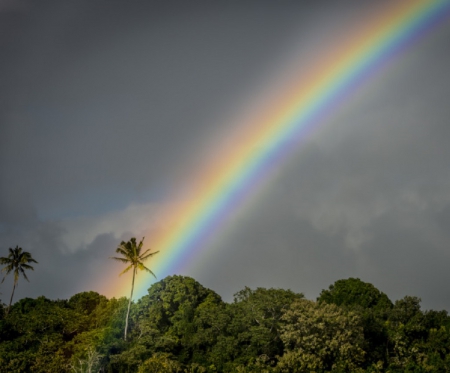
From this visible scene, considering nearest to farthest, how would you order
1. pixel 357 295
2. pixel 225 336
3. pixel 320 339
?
1. pixel 320 339
2. pixel 225 336
3. pixel 357 295

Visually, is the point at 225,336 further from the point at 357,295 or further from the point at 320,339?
the point at 357,295

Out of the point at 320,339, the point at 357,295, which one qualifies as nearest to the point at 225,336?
the point at 320,339

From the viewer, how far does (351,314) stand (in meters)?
60.2

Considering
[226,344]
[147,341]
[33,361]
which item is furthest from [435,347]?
[33,361]

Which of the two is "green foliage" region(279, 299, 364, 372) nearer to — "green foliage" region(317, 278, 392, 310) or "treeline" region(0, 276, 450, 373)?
"treeline" region(0, 276, 450, 373)

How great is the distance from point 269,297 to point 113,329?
21.6 m

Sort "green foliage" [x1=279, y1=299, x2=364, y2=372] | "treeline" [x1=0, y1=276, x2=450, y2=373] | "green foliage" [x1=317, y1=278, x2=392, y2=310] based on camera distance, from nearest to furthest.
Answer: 1. "green foliage" [x1=279, y1=299, x2=364, y2=372]
2. "treeline" [x1=0, y1=276, x2=450, y2=373]
3. "green foliage" [x1=317, y1=278, x2=392, y2=310]

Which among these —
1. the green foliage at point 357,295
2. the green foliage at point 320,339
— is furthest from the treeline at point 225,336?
the green foliage at point 357,295

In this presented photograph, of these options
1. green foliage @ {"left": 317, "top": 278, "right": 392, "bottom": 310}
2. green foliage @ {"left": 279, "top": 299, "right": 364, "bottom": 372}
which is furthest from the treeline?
green foliage @ {"left": 317, "top": 278, "right": 392, "bottom": 310}

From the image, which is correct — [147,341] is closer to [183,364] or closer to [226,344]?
[183,364]

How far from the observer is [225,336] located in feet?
212

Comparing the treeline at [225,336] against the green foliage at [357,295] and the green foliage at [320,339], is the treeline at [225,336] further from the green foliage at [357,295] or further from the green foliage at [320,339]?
the green foliage at [357,295]

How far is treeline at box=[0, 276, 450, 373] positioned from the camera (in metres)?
57.5

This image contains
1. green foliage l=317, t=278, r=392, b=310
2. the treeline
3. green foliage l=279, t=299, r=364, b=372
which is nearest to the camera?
green foliage l=279, t=299, r=364, b=372
